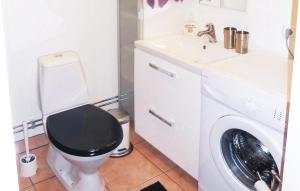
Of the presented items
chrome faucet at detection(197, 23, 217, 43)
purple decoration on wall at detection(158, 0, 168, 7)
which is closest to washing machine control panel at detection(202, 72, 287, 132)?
chrome faucet at detection(197, 23, 217, 43)

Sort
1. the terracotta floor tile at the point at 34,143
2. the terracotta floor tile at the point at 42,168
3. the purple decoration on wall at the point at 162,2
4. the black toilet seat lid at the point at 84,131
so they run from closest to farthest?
1. the black toilet seat lid at the point at 84,131
2. the terracotta floor tile at the point at 42,168
3. the purple decoration on wall at the point at 162,2
4. the terracotta floor tile at the point at 34,143

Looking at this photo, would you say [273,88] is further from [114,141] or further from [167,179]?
[167,179]

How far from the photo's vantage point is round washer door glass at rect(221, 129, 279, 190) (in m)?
1.89

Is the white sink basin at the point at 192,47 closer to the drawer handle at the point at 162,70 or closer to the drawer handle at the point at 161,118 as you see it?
the drawer handle at the point at 162,70

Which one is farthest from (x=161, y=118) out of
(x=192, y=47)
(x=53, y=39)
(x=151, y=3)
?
(x=53, y=39)

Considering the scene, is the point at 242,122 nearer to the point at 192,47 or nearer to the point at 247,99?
the point at 247,99

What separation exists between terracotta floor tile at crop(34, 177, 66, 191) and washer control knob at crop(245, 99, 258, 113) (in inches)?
48.9

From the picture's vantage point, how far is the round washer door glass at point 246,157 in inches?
74.4

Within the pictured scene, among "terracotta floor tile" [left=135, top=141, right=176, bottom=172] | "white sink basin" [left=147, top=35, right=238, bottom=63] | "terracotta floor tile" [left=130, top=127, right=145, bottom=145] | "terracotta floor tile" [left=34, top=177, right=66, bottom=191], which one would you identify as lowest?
"terracotta floor tile" [left=34, top=177, right=66, bottom=191]

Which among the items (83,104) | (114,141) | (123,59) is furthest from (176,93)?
(123,59)

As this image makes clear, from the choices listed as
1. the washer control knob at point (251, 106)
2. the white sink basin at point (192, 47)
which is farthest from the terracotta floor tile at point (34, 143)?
the washer control knob at point (251, 106)

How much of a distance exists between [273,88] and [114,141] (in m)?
0.86

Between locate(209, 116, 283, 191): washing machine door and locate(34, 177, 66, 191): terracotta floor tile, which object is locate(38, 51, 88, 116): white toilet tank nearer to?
locate(34, 177, 66, 191): terracotta floor tile

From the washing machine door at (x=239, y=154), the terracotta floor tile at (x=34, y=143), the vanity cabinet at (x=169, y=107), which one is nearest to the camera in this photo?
the washing machine door at (x=239, y=154)
